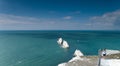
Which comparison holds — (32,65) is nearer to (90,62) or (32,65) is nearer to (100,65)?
(90,62)

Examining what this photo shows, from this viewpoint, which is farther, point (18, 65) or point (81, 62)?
point (18, 65)

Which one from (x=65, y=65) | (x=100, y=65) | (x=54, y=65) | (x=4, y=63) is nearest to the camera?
(x=100, y=65)

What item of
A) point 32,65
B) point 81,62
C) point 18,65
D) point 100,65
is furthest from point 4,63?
point 100,65

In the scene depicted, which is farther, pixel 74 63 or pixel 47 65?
pixel 47 65

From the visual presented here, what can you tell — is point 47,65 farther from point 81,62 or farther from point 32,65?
point 81,62

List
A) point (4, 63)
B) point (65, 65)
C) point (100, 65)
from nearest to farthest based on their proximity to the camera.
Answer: point (100, 65)
point (65, 65)
point (4, 63)

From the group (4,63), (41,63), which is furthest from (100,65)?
(4,63)

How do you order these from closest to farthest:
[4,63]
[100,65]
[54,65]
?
1. [100,65]
2. [54,65]
3. [4,63]

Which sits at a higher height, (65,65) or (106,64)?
(106,64)

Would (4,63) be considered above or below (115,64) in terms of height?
below
